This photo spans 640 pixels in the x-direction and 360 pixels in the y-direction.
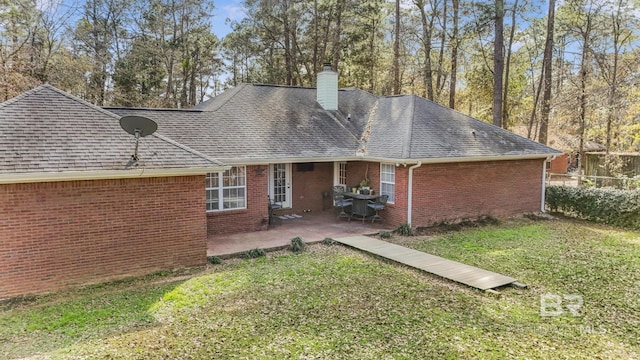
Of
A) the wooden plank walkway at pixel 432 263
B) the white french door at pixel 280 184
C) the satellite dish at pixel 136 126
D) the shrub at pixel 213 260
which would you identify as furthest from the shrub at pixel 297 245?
the satellite dish at pixel 136 126

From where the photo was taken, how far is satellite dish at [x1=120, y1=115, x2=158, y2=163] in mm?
8086

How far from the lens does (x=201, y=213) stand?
9.14 metres

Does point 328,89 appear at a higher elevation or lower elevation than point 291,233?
higher

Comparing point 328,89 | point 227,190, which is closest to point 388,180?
point 227,190

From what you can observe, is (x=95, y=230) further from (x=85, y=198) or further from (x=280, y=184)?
(x=280, y=184)

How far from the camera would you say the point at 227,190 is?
40.8 feet

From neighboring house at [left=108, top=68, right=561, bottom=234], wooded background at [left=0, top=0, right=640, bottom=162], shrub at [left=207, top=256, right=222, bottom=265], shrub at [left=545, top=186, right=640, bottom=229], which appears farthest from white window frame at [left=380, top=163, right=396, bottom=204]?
wooded background at [left=0, top=0, right=640, bottom=162]

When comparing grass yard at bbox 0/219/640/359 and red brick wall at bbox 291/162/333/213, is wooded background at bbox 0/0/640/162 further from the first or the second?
grass yard at bbox 0/219/640/359

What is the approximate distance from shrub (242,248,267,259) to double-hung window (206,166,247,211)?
258cm

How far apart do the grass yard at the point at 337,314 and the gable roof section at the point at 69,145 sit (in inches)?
88.5

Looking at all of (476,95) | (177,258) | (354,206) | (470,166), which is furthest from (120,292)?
(476,95)

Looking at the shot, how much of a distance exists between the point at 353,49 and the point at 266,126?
582 inches

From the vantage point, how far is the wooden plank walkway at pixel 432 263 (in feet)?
26.9

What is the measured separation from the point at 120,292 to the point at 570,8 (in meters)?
25.3
